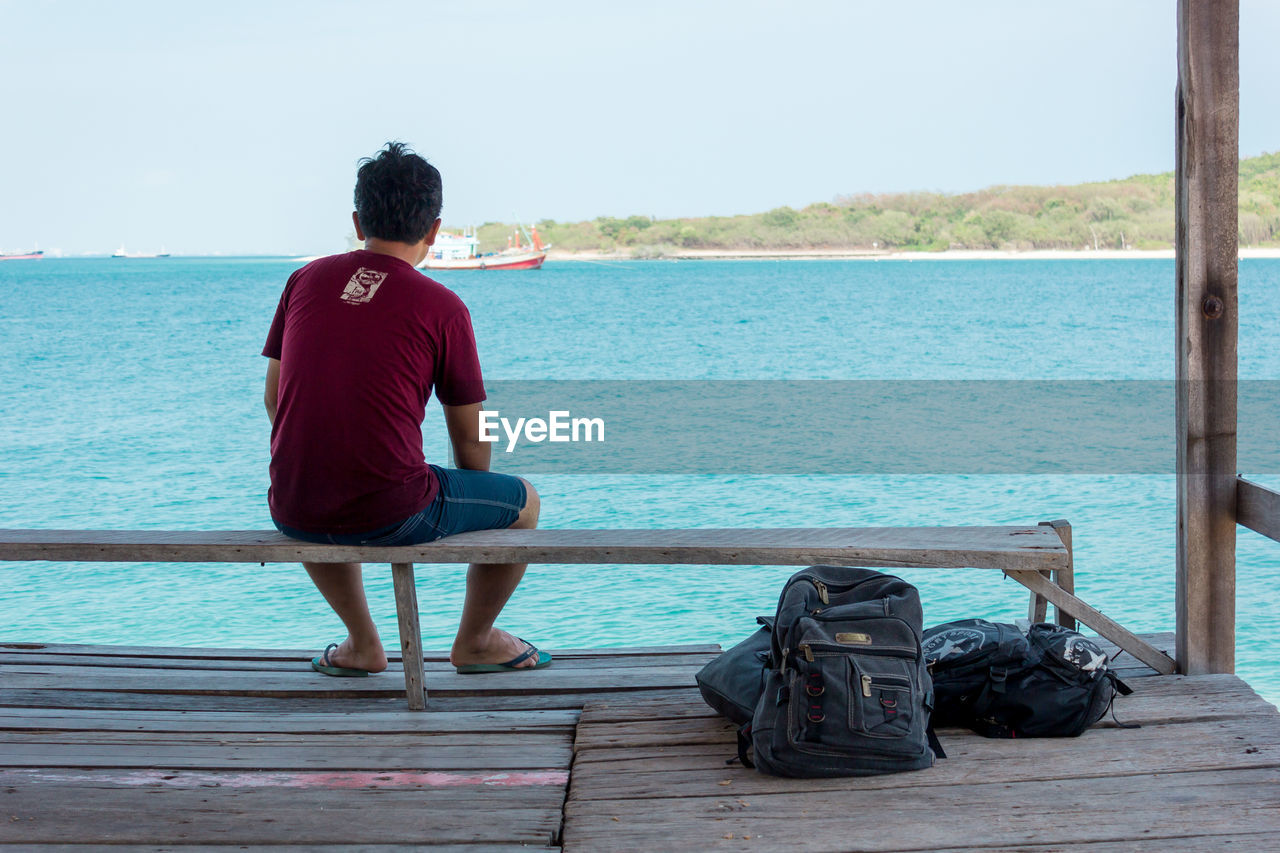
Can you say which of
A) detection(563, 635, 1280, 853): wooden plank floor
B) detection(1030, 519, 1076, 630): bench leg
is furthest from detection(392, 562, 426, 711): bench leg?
detection(1030, 519, 1076, 630): bench leg

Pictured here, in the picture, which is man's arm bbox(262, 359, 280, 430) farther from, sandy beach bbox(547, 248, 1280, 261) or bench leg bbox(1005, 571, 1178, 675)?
sandy beach bbox(547, 248, 1280, 261)

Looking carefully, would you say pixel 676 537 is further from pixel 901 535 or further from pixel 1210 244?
pixel 1210 244

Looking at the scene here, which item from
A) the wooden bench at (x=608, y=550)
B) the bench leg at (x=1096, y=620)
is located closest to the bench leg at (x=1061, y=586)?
the bench leg at (x=1096, y=620)

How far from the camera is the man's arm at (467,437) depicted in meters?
2.29

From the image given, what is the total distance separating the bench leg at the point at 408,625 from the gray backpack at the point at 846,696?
77 cm

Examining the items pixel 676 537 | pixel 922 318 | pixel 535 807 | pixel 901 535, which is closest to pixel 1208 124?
pixel 901 535

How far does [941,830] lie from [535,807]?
0.69 m

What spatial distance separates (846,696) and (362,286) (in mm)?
1279

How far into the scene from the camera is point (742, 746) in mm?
2000

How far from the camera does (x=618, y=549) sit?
7.28 ft

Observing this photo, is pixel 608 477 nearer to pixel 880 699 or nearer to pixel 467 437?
pixel 467 437

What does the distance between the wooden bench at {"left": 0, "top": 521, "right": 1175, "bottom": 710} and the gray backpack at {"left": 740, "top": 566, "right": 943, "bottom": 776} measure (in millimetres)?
198

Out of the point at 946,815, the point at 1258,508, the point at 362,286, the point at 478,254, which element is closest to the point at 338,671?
the point at 362,286

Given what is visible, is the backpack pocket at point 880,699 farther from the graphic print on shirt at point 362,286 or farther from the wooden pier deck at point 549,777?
the graphic print on shirt at point 362,286
